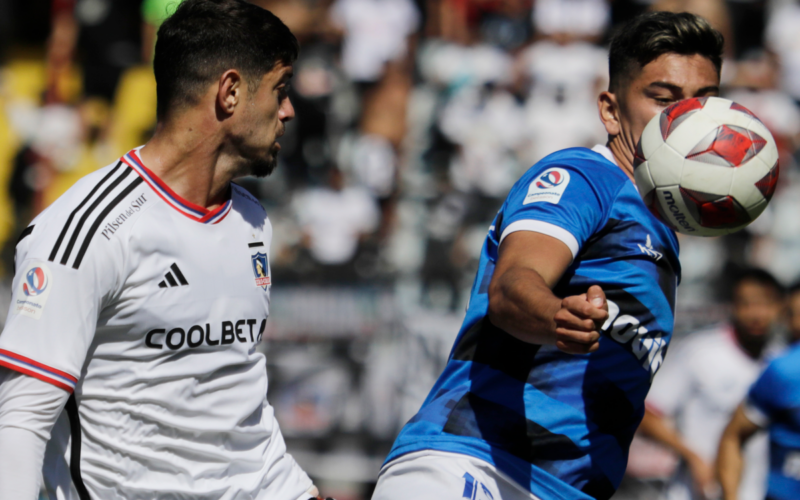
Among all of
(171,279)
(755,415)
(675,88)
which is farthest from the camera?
(755,415)

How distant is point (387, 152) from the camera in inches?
392

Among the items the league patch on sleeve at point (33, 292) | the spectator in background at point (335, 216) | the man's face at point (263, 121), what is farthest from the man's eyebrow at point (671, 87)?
the spectator in background at point (335, 216)

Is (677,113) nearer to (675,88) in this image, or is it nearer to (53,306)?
(675,88)

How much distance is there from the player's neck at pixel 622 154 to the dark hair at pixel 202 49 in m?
1.32

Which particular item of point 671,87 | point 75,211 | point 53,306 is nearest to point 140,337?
point 53,306

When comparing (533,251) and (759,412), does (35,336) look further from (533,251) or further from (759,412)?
(759,412)

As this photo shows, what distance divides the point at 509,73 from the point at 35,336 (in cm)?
862

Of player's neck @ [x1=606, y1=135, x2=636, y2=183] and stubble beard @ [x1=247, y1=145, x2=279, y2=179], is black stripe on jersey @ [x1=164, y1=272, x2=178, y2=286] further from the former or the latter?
player's neck @ [x1=606, y1=135, x2=636, y2=183]

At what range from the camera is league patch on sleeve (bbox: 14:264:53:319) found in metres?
2.29

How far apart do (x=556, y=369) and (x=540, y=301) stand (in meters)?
0.54

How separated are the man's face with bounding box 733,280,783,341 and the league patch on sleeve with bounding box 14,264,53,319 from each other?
5.91m

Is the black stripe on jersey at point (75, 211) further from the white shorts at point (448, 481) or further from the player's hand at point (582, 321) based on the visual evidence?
the player's hand at point (582, 321)

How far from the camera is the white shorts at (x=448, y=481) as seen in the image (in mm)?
2400

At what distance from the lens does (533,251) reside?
2.29m
